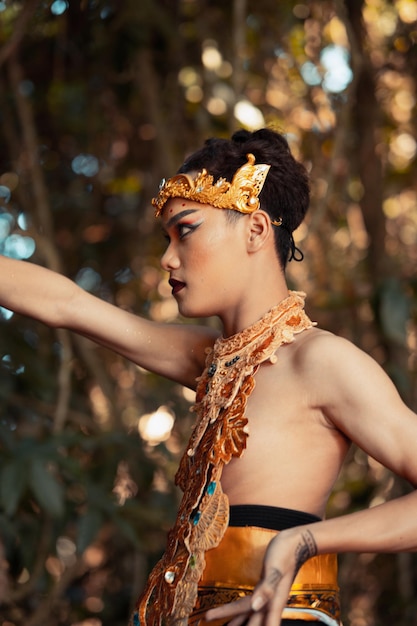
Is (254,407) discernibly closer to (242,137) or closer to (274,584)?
(274,584)

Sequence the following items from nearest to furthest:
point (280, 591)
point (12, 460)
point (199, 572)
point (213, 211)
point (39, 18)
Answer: point (280, 591), point (199, 572), point (213, 211), point (12, 460), point (39, 18)

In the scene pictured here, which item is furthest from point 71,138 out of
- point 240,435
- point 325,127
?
point 240,435

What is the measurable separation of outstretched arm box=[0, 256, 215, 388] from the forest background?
99 cm

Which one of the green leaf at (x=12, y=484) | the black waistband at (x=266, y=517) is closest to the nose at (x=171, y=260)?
the black waistband at (x=266, y=517)

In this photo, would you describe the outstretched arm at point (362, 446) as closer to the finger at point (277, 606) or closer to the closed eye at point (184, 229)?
the finger at point (277, 606)

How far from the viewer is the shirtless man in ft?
4.67

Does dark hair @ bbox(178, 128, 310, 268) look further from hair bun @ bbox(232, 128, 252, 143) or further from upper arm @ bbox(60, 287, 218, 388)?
upper arm @ bbox(60, 287, 218, 388)

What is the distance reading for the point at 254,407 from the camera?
1622mm

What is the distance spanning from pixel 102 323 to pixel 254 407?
38 cm

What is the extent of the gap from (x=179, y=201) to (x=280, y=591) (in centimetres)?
72

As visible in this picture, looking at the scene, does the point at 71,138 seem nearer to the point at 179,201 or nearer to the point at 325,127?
the point at 325,127

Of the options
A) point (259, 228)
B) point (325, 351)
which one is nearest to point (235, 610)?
point (325, 351)

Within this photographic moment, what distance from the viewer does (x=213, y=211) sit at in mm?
1721

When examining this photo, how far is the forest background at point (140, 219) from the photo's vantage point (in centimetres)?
330
